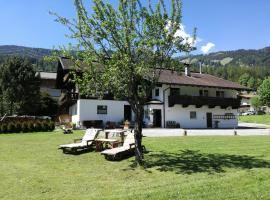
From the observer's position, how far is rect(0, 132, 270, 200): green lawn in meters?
9.45

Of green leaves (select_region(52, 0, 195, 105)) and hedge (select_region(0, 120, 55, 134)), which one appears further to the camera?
hedge (select_region(0, 120, 55, 134))

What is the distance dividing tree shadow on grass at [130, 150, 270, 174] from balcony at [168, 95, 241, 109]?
25.9 metres

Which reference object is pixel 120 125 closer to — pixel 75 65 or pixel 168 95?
pixel 168 95

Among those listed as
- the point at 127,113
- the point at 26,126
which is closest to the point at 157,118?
the point at 127,113

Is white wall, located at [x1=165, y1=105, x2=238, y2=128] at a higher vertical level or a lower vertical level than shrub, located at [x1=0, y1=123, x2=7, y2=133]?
higher

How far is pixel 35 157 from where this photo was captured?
1553cm

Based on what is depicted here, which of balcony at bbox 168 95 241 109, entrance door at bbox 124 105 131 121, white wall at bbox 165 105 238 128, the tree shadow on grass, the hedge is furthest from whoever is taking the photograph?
white wall at bbox 165 105 238 128

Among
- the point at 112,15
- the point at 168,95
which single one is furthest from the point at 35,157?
the point at 168,95

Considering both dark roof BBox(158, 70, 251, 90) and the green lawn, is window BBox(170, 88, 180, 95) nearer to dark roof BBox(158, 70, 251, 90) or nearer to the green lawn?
dark roof BBox(158, 70, 251, 90)

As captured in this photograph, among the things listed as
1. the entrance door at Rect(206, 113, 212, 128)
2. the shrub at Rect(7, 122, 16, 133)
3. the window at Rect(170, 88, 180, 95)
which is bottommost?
the shrub at Rect(7, 122, 16, 133)

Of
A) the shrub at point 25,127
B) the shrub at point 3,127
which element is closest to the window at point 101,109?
the shrub at point 25,127

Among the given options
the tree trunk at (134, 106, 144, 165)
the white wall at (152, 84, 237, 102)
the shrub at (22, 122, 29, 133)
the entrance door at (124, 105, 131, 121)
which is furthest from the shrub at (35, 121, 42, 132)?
the tree trunk at (134, 106, 144, 165)

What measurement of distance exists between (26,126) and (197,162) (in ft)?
71.4

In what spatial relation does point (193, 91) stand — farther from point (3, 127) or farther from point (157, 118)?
point (3, 127)
